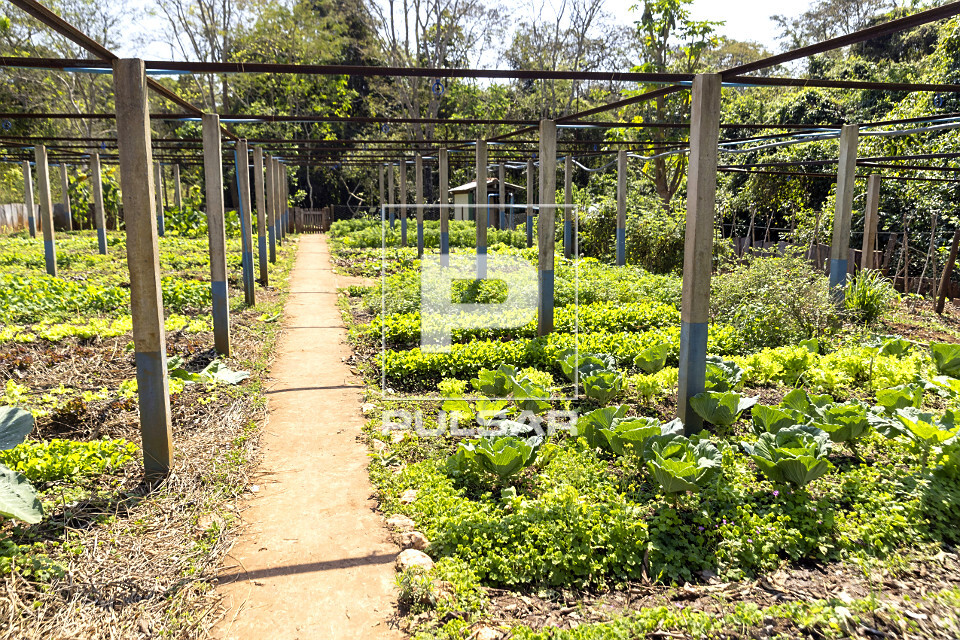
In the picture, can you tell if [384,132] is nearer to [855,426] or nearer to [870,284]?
Answer: [870,284]

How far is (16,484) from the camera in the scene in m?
3.89

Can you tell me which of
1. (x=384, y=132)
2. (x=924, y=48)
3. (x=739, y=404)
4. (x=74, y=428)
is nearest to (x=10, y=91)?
(x=384, y=132)

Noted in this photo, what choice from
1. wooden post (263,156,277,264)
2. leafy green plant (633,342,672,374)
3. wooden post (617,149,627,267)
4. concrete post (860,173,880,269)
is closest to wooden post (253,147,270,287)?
wooden post (263,156,277,264)

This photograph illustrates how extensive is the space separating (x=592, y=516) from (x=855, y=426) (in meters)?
2.46

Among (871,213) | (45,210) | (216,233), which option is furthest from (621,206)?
(45,210)

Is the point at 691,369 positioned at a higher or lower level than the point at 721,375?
higher

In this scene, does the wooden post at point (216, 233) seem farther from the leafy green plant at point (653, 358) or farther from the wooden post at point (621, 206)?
the wooden post at point (621, 206)

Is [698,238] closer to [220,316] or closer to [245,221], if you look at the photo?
[220,316]

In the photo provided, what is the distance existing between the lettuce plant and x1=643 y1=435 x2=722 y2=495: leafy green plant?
0.34 metres

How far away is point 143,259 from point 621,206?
1346 centimetres

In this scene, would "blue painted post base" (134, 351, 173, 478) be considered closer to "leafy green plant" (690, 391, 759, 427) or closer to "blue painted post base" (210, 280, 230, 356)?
"blue painted post base" (210, 280, 230, 356)

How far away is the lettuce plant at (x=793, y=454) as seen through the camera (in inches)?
172

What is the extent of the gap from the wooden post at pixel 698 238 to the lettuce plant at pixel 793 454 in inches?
37.5

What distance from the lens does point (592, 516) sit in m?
4.19
